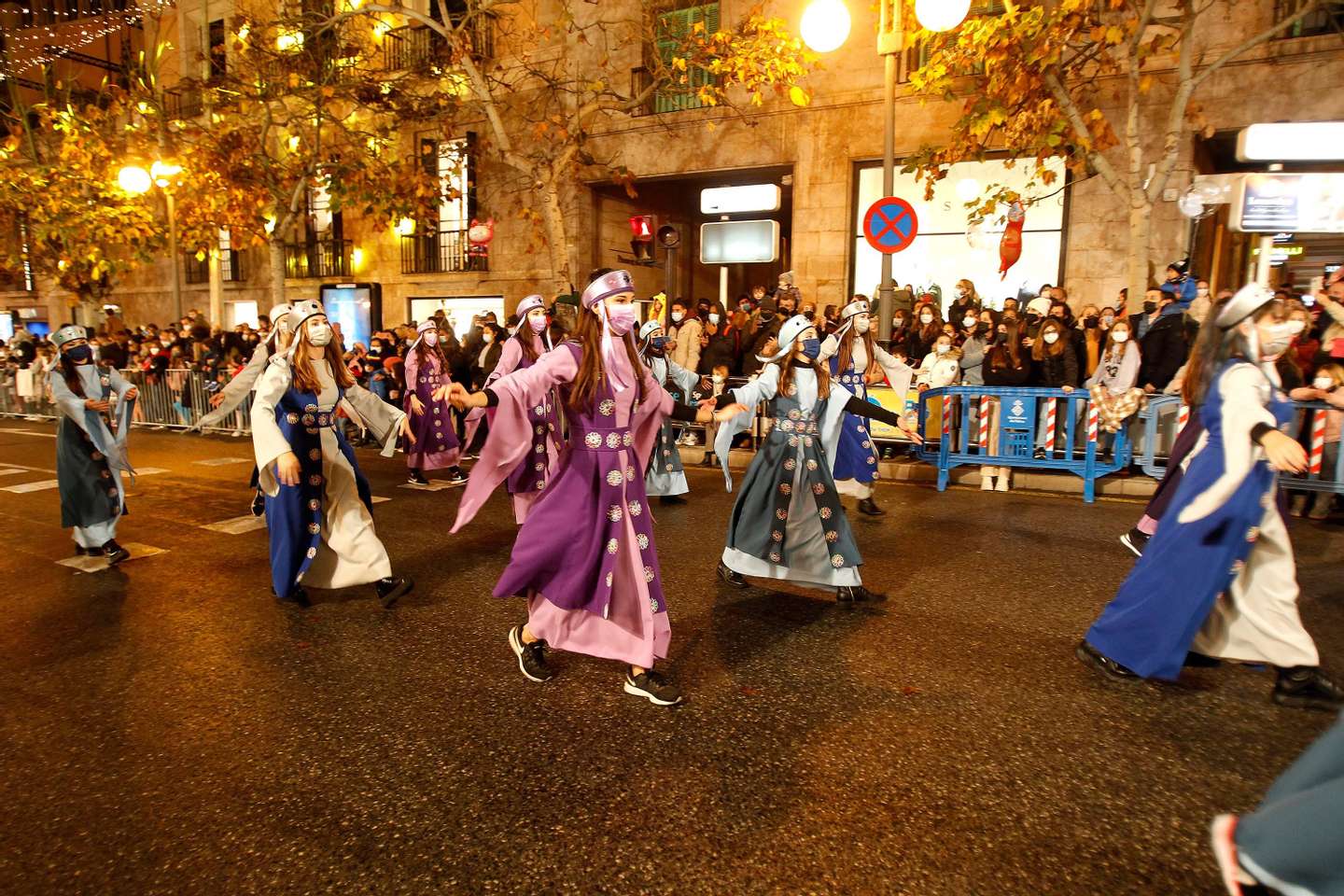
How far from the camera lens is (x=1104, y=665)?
4.08 m

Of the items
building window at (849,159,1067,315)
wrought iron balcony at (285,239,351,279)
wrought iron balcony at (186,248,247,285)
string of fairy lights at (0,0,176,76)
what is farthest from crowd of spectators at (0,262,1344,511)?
string of fairy lights at (0,0,176,76)

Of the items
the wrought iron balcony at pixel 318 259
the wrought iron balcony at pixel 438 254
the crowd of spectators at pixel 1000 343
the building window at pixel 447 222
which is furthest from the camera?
the wrought iron balcony at pixel 318 259

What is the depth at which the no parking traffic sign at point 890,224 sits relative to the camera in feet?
31.6

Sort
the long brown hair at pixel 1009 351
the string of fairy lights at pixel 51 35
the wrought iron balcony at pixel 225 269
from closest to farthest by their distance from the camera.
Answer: the long brown hair at pixel 1009 351 → the string of fairy lights at pixel 51 35 → the wrought iron balcony at pixel 225 269

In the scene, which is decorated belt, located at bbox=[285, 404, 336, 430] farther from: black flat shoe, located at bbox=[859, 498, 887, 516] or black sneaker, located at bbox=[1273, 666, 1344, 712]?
black sneaker, located at bbox=[1273, 666, 1344, 712]

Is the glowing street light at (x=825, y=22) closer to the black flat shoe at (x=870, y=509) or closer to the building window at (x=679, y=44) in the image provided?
the black flat shoe at (x=870, y=509)

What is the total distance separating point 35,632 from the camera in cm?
497

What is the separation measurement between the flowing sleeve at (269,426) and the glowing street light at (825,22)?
7659 mm

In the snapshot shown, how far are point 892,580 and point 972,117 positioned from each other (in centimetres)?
775

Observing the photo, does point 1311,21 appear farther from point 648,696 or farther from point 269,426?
point 269,426

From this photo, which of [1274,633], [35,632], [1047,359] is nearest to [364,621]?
[35,632]

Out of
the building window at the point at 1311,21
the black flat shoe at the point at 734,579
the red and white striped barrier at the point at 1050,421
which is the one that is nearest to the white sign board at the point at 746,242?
the red and white striped barrier at the point at 1050,421

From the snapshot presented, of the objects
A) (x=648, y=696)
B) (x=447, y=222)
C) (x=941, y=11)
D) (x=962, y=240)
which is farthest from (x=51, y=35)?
(x=648, y=696)

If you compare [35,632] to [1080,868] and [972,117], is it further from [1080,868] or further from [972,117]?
[972,117]
